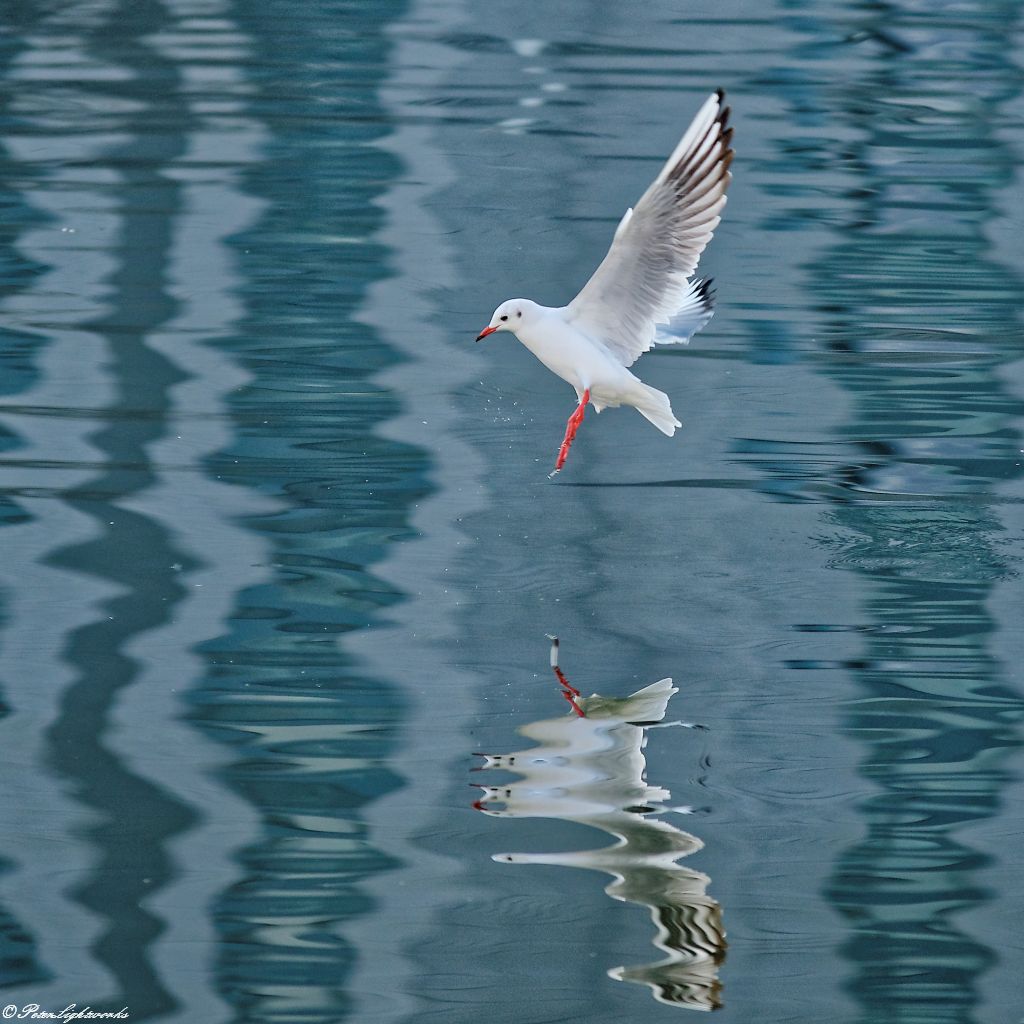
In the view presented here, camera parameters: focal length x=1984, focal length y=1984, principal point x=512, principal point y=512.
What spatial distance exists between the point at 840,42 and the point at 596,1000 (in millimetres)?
6064

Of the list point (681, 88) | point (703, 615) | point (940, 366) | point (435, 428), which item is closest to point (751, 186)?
point (681, 88)

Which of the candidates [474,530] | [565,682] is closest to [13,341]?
[474,530]

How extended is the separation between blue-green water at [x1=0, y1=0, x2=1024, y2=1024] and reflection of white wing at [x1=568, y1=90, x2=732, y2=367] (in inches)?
17.1

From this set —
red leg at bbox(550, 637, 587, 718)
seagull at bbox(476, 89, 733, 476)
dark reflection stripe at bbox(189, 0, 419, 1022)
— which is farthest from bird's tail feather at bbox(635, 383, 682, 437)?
red leg at bbox(550, 637, 587, 718)

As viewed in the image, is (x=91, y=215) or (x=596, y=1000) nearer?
(x=596, y=1000)

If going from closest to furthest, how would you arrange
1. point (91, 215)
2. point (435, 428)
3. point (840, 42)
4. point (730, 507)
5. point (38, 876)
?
point (38, 876) → point (730, 507) → point (435, 428) → point (91, 215) → point (840, 42)

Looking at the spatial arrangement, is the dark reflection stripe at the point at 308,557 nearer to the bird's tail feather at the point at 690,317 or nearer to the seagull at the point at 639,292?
the seagull at the point at 639,292

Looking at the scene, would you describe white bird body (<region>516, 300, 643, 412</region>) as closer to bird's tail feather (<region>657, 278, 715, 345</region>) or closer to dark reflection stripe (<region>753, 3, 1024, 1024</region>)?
bird's tail feather (<region>657, 278, 715, 345</region>)

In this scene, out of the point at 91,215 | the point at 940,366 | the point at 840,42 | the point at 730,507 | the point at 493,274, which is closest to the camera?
the point at 730,507

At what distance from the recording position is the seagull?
4273 mm

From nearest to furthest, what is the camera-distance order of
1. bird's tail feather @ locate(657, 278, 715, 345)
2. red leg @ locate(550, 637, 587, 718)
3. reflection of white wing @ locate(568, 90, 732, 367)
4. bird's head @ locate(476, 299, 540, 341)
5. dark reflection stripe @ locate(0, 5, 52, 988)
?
dark reflection stripe @ locate(0, 5, 52, 988) < red leg @ locate(550, 637, 587, 718) < reflection of white wing @ locate(568, 90, 732, 367) < bird's head @ locate(476, 299, 540, 341) < bird's tail feather @ locate(657, 278, 715, 345)

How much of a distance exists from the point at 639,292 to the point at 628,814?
1.52m

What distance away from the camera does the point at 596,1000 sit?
2953mm

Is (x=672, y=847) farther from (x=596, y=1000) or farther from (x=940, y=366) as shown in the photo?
(x=940, y=366)
